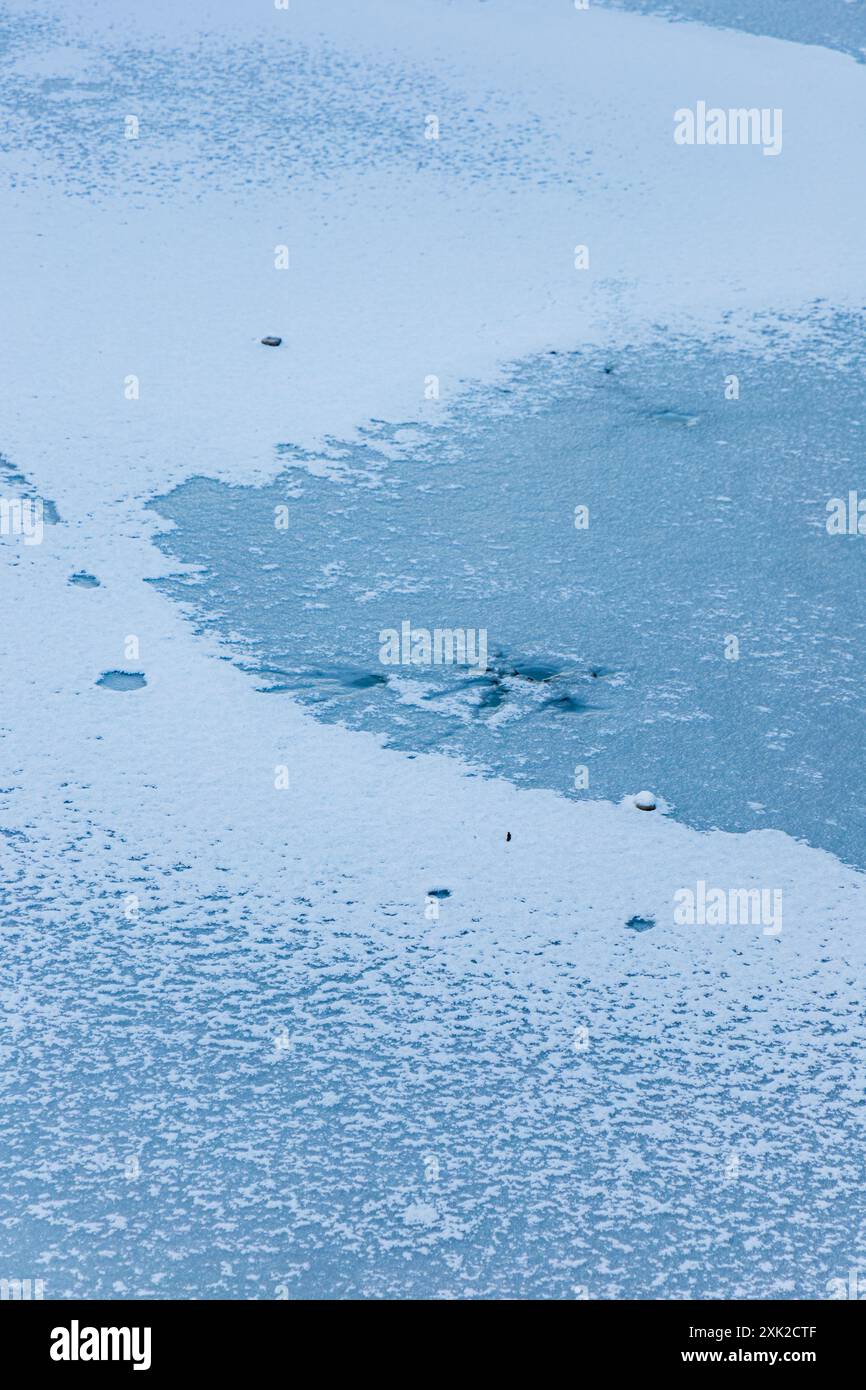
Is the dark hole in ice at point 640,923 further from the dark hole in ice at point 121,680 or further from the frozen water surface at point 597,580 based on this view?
the dark hole in ice at point 121,680

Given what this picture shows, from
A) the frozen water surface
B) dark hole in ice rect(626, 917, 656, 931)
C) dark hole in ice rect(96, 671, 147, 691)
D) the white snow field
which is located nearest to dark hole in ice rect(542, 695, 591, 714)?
the frozen water surface

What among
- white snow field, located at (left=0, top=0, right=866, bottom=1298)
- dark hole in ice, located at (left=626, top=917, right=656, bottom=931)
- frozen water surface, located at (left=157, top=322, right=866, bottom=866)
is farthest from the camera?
frozen water surface, located at (left=157, top=322, right=866, bottom=866)

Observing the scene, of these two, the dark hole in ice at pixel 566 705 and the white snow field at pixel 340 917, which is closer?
the white snow field at pixel 340 917

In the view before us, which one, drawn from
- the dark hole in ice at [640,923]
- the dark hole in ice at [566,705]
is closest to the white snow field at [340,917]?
the dark hole in ice at [640,923]

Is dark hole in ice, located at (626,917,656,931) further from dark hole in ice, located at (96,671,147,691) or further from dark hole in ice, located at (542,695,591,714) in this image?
dark hole in ice, located at (96,671,147,691)

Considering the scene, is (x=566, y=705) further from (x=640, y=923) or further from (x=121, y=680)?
(x=121, y=680)

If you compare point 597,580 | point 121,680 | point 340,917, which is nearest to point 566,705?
point 597,580

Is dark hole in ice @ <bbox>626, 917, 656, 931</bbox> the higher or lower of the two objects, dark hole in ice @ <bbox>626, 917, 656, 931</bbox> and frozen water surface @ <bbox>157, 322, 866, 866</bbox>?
the lower
